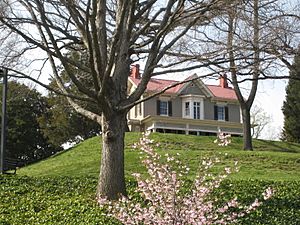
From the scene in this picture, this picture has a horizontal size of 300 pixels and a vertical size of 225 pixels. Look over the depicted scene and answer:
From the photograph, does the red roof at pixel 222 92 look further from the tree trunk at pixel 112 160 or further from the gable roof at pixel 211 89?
the tree trunk at pixel 112 160

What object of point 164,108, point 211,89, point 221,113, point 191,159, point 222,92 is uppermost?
point 211,89

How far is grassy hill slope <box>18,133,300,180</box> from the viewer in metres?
17.2

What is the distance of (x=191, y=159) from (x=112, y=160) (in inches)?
351

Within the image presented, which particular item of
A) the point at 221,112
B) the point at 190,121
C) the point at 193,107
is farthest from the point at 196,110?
the point at 221,112

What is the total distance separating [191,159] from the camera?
19.3 m

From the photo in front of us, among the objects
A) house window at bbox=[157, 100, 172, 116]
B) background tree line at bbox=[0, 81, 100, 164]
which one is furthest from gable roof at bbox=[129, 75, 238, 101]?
background tree line at bbox=[0, 81, 100, 164]

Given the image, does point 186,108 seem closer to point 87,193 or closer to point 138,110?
point 138,110

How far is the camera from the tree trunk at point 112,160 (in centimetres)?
1066

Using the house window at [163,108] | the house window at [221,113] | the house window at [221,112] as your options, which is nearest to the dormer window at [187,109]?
the house window at [163,108]

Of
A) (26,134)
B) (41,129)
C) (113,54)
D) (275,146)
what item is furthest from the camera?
(41,129)

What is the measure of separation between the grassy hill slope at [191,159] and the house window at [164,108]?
34.4 feet

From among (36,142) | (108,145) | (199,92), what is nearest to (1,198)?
(108,145)

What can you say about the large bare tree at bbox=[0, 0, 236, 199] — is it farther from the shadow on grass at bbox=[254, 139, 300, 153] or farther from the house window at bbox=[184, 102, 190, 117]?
the house window at bbox=[184, 102, 190, 117]

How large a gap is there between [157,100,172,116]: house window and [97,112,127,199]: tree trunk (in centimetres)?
2716
